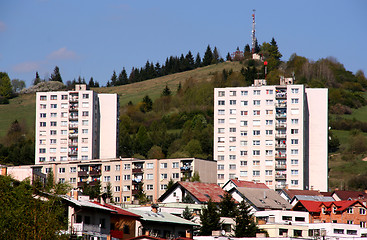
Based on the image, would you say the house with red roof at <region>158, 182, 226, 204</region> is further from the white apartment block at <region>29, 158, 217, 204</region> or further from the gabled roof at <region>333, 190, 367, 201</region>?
the gabled roof at <region>333, 190, 367, 201</region>

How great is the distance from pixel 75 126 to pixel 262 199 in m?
64.0

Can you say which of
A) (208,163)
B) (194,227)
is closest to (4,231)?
(194,227)

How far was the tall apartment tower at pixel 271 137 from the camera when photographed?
465 ft

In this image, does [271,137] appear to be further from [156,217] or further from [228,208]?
[156,217]

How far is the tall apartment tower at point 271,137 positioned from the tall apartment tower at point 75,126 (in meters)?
24.5

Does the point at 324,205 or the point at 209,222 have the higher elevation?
the point at 324,205

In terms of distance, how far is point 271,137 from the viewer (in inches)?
5674

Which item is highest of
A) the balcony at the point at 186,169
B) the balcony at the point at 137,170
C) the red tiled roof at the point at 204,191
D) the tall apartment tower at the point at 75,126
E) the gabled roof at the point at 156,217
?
the tall apartment tower at the point at 75,126

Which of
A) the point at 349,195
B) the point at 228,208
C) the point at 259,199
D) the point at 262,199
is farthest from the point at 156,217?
the point at 349,195

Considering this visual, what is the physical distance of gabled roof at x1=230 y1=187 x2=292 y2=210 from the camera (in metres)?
95.0

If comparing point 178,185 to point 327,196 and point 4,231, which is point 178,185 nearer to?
point 327,196

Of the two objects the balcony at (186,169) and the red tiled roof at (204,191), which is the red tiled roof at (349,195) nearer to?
the balcony at (186,169)

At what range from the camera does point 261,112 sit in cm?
14550

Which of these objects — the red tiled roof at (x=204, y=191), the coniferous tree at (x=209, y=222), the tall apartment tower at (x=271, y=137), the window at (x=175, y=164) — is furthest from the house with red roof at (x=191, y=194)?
the tall apartment tower at (x=271, y=137)
